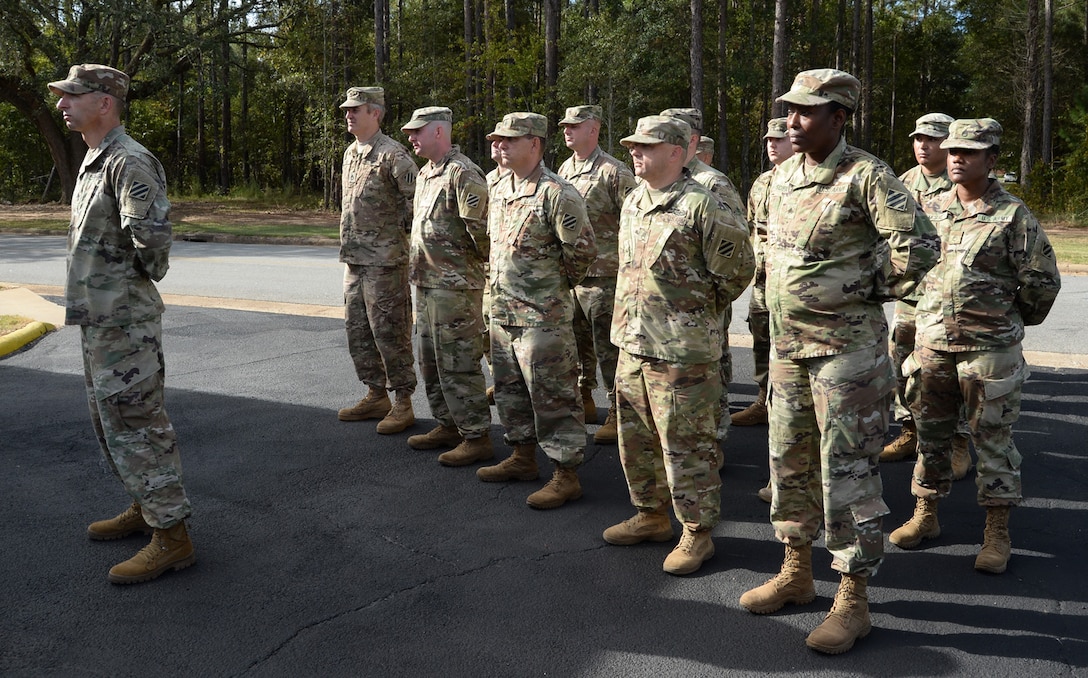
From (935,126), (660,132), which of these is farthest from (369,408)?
(935,126)

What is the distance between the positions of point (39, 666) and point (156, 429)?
3.94 ft

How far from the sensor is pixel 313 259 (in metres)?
16.8

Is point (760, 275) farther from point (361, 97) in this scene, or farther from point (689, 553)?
point (361, 97)

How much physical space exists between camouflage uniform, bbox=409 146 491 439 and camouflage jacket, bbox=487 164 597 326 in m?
0.56

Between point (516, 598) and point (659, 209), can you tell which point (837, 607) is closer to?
point (516, 598)

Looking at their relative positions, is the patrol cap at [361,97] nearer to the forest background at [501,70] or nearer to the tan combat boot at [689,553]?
the tan combat boot at [689,553]

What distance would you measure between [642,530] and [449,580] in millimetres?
1061

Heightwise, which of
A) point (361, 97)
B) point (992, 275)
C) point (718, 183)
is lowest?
point (992, 275)

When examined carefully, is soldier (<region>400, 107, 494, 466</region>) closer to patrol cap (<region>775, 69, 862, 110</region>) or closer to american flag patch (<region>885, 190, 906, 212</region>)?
patrol cap (<region>775, 69, 862, 110</region>)

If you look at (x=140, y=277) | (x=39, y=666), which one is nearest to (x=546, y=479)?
(x=140, y=277)

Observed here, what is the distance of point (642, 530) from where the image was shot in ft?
16.3

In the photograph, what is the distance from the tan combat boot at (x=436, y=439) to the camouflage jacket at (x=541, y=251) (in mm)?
1266

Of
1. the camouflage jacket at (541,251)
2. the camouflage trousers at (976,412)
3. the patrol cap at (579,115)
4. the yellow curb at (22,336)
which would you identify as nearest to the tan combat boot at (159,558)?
the camouflage jacket at (541,251)

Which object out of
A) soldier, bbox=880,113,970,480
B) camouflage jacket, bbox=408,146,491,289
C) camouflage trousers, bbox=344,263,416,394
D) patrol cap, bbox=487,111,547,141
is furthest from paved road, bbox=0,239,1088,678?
patrol cap, bbox=487,111,547,141
